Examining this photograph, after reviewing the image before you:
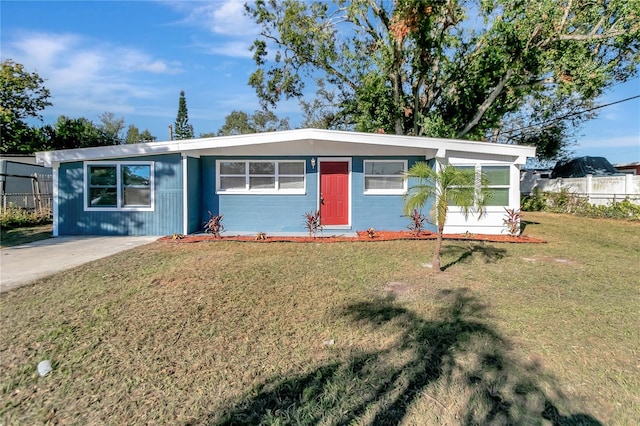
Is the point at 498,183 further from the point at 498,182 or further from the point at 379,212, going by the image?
the point at 379,212

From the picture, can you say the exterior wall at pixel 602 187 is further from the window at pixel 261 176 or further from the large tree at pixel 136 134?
the large tree at pixel 136 134

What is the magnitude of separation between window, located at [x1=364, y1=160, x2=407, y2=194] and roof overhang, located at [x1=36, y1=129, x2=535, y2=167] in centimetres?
35

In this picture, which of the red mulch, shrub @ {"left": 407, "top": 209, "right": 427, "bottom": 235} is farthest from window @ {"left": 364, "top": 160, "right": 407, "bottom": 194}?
the red mulch

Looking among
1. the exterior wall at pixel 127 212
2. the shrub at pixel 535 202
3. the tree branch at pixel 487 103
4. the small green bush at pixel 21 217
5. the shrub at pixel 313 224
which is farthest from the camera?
the shrub at pixel 535 202

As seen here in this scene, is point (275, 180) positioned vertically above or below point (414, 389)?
above

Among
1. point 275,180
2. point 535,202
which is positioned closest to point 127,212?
point 275,180

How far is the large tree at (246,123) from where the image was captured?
146 ft

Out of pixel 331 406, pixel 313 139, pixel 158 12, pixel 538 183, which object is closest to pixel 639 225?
pixel 538 183

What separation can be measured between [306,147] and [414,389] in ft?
25.6

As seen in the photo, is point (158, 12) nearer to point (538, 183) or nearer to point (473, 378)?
point (473, 378)

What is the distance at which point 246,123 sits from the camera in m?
48.5

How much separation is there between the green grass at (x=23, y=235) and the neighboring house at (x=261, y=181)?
1.80ft

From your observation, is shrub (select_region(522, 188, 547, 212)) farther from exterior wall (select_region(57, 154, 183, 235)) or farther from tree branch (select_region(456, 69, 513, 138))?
exterior wall (select_region(57, 154, 183, 235))

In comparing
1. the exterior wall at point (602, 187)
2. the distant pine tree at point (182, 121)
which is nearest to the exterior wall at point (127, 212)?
the exterior wall at point (602, 187)
